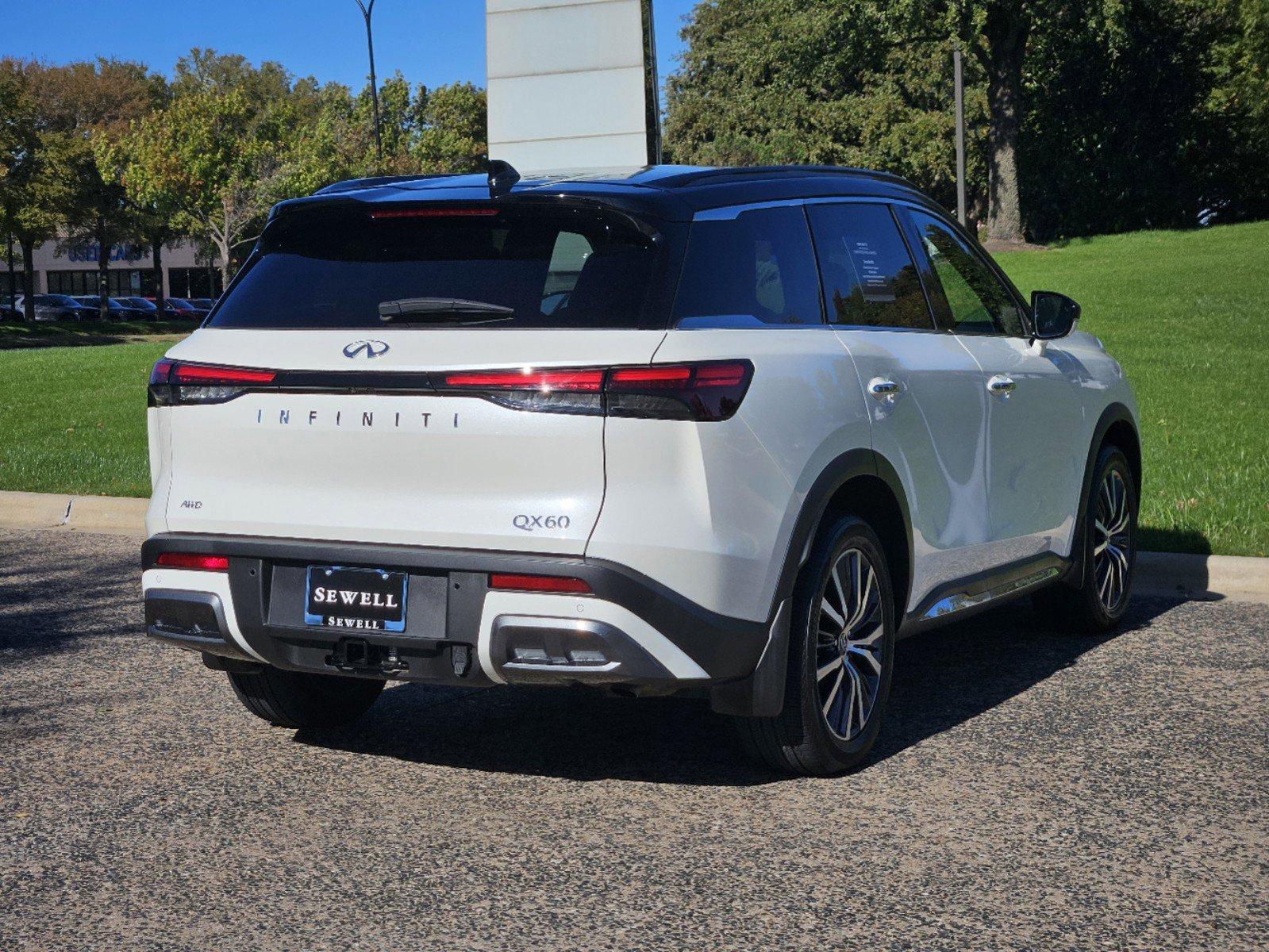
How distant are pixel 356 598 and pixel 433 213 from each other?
3.74ft

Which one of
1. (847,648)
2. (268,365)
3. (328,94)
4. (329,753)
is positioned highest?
(328,94)

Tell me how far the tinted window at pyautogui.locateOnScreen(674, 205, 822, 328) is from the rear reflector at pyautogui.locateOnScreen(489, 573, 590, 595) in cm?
75

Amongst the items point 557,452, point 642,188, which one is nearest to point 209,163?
point 642,188

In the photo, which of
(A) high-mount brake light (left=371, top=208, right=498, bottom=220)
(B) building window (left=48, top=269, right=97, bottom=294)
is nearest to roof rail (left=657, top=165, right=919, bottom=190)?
(A) high-mount brake light (left=371, top=208, right=498, bottom=220)

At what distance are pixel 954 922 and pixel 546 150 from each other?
15.9 m

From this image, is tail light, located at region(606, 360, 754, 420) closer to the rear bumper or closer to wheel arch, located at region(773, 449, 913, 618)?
the rear bumper

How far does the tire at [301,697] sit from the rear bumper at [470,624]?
80 cm

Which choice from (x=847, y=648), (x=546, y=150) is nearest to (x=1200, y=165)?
(x=546, y=150)

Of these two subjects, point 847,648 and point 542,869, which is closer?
point 542,869

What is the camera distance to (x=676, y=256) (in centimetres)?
429

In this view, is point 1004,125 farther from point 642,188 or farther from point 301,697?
point 642,188

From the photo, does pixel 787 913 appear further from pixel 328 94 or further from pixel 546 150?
pixel 328 94

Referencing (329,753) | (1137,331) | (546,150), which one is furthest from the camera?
(1137,331)

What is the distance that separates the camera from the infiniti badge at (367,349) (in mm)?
4242
